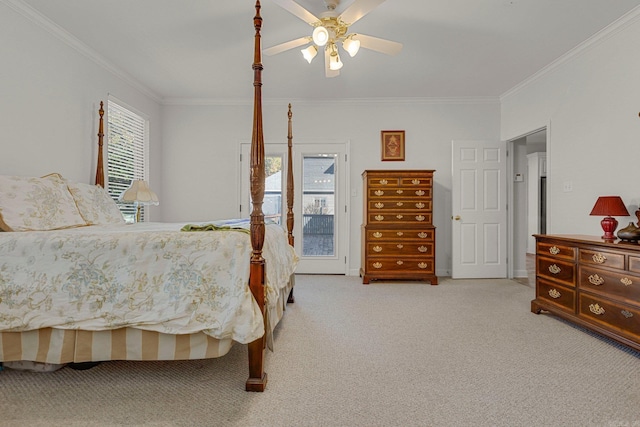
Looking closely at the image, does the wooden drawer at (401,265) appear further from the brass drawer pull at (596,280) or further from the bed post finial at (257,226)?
the bed post finial at (257,226)

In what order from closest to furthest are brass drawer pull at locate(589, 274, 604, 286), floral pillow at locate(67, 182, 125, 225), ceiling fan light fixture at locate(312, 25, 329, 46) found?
1. ceiling fan light fixture at locate(312, 25, 329, 46)
2. brass drawer pull at locate(589, 274, 604, 286)
3. floral pillow at locate(67, 182, 125, 225)

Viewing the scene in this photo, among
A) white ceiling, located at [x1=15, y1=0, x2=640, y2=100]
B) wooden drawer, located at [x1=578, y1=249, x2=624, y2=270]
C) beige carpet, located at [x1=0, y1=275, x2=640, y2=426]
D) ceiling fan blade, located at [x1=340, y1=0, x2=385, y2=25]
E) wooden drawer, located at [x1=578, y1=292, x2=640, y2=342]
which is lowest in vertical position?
beige carpet, located at [x1=0, y1=275, x2=640, y2=426]

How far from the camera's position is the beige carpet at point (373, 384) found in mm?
1576

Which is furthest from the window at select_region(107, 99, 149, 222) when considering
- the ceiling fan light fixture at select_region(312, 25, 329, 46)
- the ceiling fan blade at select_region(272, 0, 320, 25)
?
the ceiling fan light fixture at select_region(312, 25, 329, 46)

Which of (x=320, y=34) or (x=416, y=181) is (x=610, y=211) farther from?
(x=320, y=34)

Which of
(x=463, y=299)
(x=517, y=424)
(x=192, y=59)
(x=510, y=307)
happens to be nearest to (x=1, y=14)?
(x=192, y=59)

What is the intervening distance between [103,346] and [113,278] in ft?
1.23

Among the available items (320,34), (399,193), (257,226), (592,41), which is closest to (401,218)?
(399,193)

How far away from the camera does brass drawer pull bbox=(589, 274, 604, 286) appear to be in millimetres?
2498

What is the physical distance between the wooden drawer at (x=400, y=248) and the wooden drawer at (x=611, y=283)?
1.86 metres

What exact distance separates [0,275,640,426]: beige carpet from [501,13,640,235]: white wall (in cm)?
126

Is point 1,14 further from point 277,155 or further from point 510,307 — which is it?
point 510,307

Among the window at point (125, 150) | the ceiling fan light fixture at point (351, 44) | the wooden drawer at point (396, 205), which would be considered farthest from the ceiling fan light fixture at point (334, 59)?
the window at point (125, 150)

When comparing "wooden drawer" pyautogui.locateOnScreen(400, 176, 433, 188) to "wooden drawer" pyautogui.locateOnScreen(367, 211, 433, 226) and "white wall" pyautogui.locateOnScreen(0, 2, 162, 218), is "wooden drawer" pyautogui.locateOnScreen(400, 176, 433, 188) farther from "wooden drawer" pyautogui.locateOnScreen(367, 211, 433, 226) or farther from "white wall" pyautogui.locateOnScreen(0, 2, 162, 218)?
"white wall" pyautogui.locateOnScreen(0, 2, 162, 218)
